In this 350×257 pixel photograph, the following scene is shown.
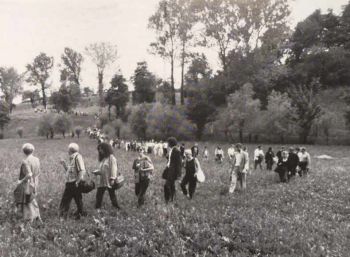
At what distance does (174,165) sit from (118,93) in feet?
244

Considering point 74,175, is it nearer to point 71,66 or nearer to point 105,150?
point 105,150

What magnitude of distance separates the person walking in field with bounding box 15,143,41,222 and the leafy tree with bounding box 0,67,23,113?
109 m

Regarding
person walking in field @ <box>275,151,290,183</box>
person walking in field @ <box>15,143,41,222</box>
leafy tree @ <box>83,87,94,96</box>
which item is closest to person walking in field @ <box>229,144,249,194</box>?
person walking in field @ <box>275,151,290,183</box>

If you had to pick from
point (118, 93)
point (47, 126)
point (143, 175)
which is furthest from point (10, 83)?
point (143, 175)

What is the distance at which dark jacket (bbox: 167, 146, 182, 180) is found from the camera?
1280 cm

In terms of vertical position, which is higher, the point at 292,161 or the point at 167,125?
the point at 167,125

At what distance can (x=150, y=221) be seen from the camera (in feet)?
34.1

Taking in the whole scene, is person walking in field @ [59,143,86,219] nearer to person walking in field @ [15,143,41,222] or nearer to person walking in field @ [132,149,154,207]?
person walking in field @ [15,143,41,222]

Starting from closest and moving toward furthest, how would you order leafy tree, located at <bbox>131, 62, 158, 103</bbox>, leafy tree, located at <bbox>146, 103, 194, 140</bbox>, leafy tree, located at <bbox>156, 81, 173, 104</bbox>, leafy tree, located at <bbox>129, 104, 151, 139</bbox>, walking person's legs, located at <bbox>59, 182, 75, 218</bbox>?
walking person's legs, located at <bbox>59, 182, 75, 218</bbox>, leafy tree, located at <bbox>146, 103, 194, 140</bbox>, leafy tree, located at <bbox>129, 104, 151, 139</bbox>, leafy tree, located at <bbox>156, 81, 173, 104</bbox>, leafy tree, located at <bbox>131, 62, 158, 103</bbox>

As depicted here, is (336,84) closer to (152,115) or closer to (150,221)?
(152,115)

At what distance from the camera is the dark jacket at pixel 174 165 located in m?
12.8

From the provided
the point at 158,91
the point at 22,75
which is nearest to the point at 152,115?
the point at 158,91

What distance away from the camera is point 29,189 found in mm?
10477

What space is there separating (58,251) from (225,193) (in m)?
9.18
